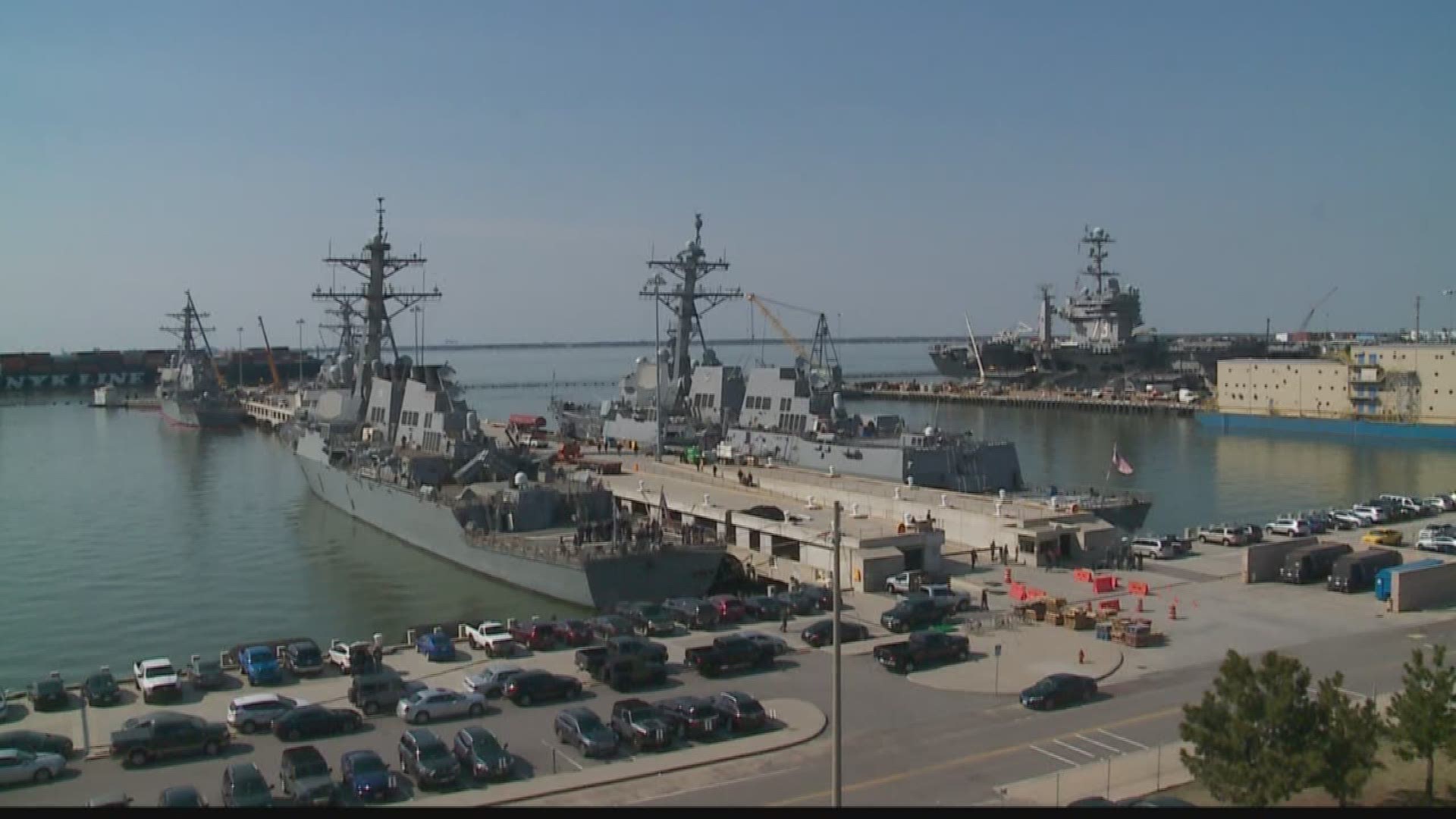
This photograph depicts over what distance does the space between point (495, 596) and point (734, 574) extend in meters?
5.44

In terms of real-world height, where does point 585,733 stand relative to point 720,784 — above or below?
above

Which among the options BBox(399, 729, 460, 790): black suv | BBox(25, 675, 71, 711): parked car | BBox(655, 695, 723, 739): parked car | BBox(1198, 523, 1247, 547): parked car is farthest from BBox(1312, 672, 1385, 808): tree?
BBox(1198, 523, 1247, 547): parked car

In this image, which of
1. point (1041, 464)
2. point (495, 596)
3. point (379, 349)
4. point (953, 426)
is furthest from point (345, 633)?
point (953, 426)

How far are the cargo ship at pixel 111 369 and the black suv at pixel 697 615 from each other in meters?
106

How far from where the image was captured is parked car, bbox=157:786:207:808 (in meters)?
11.2

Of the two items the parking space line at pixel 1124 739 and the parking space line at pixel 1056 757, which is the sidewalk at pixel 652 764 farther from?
the parking space line at pixel 1124 739

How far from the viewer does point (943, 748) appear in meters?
13.1

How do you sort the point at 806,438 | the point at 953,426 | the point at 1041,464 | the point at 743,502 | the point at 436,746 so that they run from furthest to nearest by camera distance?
the point at 953,426 → the point at 1041,464 → the point at 806,438 → the point at 743,502 → the point at 436,746

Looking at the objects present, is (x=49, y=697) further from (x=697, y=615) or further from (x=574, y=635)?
(x=697, y=615)

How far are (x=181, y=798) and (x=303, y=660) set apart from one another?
246 inches

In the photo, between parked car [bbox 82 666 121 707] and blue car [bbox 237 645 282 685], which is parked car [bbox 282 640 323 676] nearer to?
blue car [bbox 237 645 282 685]

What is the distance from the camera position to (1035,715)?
1432 centimetres

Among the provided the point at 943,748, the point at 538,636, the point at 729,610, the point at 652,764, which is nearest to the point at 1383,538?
the point at 729,610

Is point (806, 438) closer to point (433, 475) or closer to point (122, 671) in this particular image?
point (433, 475)
